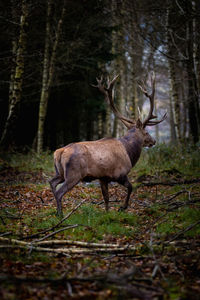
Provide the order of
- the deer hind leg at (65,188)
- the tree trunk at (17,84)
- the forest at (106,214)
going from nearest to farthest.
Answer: the forest at (106,214)
the deer hind leg at (65,188)
the tree trunk at (17,84)

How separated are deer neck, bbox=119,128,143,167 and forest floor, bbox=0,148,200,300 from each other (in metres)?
1.10

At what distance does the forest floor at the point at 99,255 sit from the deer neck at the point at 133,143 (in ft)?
3.62

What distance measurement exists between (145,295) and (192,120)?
12.5 metres

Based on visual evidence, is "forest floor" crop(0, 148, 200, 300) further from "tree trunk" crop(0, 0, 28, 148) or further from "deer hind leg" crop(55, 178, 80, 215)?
"tree trunk" crop(0, 0, 28, 148)

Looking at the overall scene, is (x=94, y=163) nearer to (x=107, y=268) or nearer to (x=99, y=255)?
(x=99, y=255)

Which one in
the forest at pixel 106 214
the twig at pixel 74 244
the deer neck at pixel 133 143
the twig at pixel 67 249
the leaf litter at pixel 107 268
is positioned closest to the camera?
the leaf litter at pixel 107 268

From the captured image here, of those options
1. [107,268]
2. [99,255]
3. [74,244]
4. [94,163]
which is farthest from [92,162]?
[107,268]

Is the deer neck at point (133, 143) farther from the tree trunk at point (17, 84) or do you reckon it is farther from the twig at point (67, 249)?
the tree trunk at point (17, 84)

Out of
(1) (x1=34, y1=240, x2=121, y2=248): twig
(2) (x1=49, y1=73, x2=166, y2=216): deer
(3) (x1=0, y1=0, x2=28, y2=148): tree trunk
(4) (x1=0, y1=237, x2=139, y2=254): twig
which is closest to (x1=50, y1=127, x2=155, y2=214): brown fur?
(2) (x1=49, y1=73, x2=166, y2=216): deer

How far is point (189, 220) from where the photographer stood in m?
4.85

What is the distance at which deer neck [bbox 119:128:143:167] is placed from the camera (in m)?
6.56

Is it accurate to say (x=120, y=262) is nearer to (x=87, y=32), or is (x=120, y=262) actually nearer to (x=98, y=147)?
(x=98, y=147)

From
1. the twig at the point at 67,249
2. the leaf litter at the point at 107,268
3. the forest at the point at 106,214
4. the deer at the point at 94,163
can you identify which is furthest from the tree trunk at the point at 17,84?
the twig at the point at 67,249

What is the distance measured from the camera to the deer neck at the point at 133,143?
6.56 m
